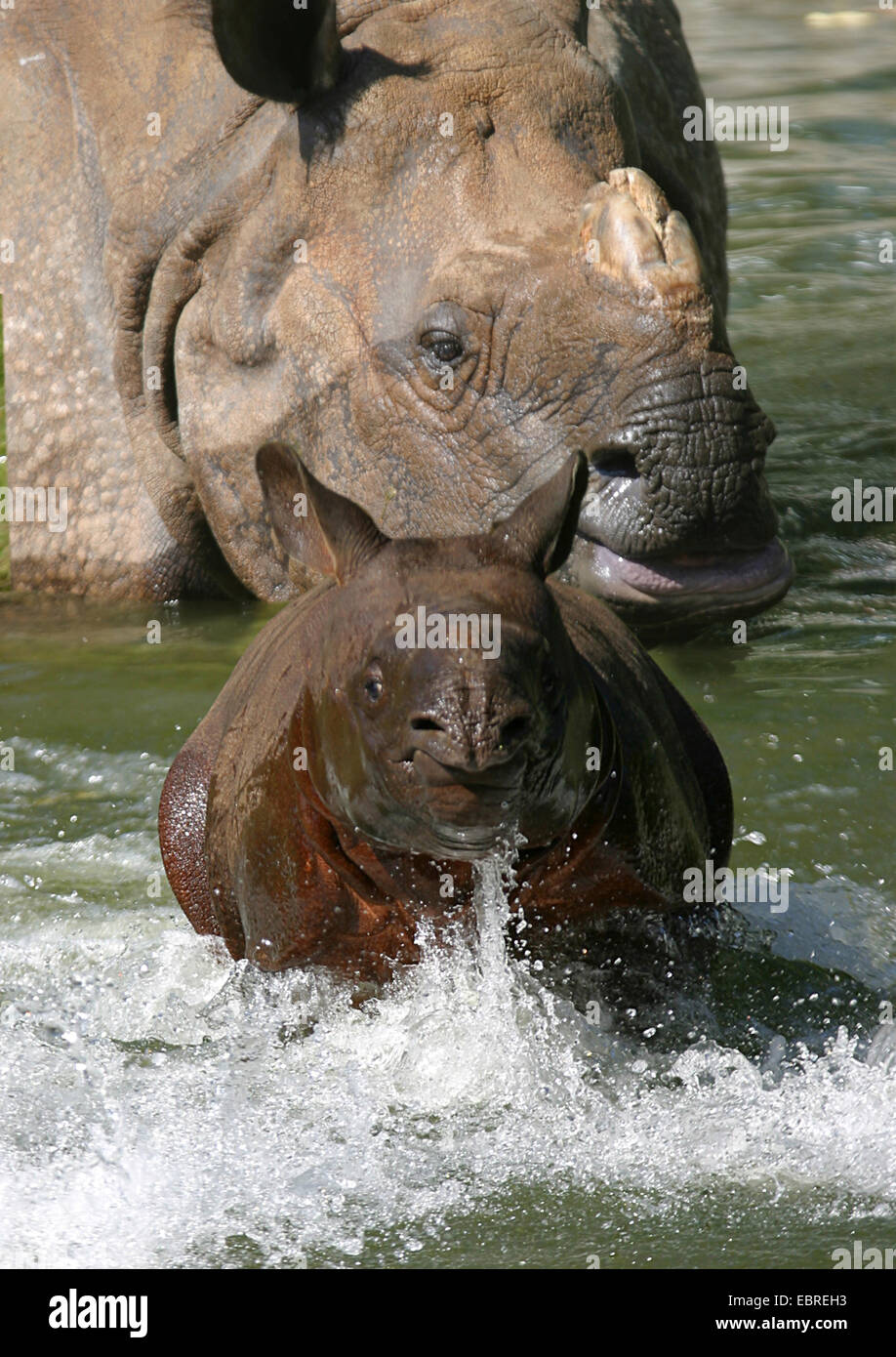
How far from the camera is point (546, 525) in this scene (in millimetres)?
3916

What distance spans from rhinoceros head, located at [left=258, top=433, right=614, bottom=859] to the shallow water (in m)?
0.41

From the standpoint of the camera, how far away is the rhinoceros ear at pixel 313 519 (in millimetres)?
3969

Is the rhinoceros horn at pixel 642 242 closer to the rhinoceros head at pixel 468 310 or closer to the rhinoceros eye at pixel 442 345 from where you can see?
the rhinoceros head at pixel 468 310

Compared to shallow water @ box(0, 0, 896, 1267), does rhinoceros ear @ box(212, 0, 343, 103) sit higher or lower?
higher

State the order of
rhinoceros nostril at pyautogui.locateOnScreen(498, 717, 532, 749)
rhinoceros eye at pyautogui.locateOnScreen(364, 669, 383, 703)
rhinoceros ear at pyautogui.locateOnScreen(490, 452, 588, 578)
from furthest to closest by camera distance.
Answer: rhinoceros ear at pyautogui.locateOnScreen(490, 452, 588, 578), rhinoceros eye at pyautogui.locateOnScreen(364, 669, 383, 703), rhinoceros nostril at pyautogui.locateOnScreen(498, 717, 532, 749)

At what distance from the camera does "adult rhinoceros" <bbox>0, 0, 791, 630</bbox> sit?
5.96m

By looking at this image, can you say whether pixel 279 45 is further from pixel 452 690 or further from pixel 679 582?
pixel 452 690

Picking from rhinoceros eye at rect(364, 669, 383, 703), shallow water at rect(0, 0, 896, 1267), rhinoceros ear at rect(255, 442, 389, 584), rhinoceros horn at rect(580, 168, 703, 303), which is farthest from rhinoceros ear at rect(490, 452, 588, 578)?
rhinoceros horn at rect(580, 168, 703, 303)

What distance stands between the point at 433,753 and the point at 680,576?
8.63 feet

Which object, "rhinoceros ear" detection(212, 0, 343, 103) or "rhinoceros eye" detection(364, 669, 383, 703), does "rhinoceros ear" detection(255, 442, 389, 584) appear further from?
"rhinoceros ear" detection(212, 0, 343, 103)

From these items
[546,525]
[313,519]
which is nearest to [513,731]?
[546,525]

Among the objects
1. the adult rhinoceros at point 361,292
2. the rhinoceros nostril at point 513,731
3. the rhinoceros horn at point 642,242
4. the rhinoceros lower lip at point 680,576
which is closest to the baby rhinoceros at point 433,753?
the rhinoceros nostril at point 513,731

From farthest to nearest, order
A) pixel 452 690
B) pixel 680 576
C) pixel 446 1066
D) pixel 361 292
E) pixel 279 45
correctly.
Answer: pixel 361 292 → pixel 279 45 → pixel 680 576 → pixel 446 1066 → pixel 452 690

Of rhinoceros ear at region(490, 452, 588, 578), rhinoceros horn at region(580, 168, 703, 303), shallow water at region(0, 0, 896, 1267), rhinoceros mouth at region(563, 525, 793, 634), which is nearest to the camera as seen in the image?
rhinoceros ear at region(490, 452, 588, 578)
